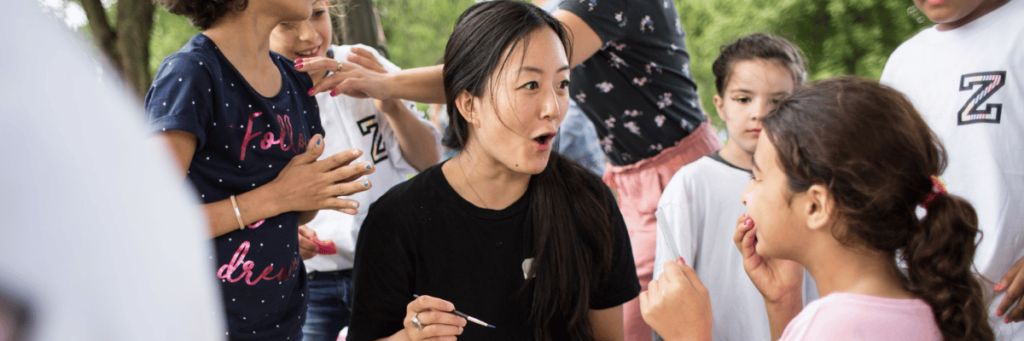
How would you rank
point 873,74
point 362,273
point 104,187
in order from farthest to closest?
point 873,74 → point 362,273 → point 104,187

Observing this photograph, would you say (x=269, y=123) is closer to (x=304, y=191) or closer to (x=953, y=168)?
(x=304, y=191)

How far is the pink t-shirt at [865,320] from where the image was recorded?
1294 mm

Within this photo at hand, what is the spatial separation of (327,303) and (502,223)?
99 cm

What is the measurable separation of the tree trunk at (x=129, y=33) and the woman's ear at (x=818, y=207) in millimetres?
4978

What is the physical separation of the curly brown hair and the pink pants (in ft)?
5.23

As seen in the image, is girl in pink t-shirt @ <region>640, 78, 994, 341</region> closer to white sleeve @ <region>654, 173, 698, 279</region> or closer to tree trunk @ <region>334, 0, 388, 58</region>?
white sleeve @ <region>654, 173, 698, 279</region>

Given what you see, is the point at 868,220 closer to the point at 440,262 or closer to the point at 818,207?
the point at 818,207

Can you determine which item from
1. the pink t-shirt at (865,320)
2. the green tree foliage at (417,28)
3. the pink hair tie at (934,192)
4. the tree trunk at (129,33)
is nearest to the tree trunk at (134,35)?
the tree trunk at (129,33)

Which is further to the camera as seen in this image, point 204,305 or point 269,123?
point 269,123

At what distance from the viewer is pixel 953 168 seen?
1979mm

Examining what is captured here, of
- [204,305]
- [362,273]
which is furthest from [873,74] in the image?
[204,305]

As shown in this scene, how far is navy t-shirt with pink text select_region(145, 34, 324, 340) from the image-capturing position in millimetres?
1414

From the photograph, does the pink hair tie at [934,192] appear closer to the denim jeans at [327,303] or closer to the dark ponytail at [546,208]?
the dark ponytail at [546,208]

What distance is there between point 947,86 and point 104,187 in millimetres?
2288
